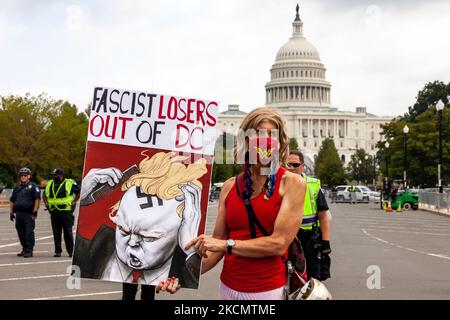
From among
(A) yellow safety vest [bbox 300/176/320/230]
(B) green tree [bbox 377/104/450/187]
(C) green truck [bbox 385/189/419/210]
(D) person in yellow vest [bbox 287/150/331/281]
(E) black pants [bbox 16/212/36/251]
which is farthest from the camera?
(B) green tree [bbox 377/104/450/187]

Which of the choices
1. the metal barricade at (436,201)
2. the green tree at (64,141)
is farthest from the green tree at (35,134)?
the metal barricade at (436,201)

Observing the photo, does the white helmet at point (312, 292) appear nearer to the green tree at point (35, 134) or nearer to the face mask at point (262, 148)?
the face mask at point (262, 148)

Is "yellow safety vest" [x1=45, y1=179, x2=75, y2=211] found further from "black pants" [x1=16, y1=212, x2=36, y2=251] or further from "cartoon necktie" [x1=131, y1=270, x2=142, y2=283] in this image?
"cartoon necktie" [x1=131, y1=270, x2=142, y2=283]

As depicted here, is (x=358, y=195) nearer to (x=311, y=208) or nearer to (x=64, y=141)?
(x=64, y=141)

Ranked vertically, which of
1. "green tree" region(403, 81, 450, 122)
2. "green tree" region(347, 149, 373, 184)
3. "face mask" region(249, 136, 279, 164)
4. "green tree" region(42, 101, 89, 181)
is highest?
"green tree" region(403, 81, 450, 122)

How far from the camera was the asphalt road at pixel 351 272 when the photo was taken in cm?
1204

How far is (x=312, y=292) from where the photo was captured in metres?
4.56

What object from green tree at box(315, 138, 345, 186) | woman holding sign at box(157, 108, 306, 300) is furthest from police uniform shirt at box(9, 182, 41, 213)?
green tree at box(315, 138, 345, 186)

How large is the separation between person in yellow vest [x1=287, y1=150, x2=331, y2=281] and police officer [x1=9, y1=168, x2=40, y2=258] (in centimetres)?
965

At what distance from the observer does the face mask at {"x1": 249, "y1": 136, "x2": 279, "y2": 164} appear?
4.63 meters

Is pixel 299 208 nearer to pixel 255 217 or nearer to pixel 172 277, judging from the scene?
pixel 255 217

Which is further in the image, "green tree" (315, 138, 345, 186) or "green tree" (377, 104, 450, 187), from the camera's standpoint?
"green tree" (315, 138, 345, 186)

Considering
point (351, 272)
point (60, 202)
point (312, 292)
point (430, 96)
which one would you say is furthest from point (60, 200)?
point (430, 96)

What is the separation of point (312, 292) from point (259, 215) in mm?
404
